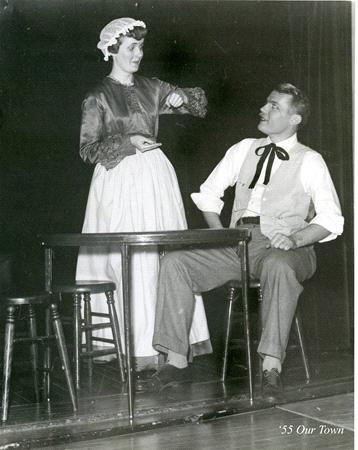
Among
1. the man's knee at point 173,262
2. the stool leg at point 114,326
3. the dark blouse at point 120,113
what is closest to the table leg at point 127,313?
the man's knee at point 173,262

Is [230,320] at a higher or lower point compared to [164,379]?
higher

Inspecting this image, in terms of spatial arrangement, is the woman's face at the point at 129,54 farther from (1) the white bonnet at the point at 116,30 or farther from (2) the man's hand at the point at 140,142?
(2) the man's hand at the point at 140,142

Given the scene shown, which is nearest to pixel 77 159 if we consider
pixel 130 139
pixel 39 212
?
pixel 39 212

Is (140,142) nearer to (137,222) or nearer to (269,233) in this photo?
(137,222)

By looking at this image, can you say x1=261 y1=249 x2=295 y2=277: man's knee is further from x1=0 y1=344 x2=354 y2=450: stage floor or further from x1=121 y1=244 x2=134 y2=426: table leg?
x1=121 y1=244 x2=134 y2=426: table leg

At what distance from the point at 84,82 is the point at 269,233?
2.67m

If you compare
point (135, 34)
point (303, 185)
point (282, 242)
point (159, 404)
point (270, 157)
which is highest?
point (135, 34)

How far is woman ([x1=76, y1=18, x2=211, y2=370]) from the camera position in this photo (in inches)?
142

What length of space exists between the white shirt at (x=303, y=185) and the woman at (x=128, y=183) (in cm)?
27

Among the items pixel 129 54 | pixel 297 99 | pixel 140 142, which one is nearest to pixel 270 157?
pixel 297 99

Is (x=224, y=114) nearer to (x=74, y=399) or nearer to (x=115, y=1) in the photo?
(x=115, y=1)

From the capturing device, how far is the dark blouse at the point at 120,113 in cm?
361

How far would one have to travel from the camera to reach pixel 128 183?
3.65 metres

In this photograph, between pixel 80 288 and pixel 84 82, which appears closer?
pixel 80 288
